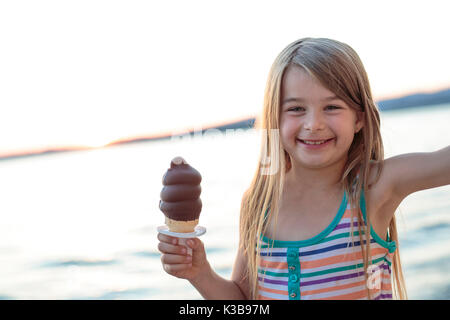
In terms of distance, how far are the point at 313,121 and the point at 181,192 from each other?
0.59 meters

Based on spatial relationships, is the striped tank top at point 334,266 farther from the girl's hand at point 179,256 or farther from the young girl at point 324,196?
the girl's hand at point 179,256

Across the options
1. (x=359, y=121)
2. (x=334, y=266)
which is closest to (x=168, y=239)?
(x=334, y=266)

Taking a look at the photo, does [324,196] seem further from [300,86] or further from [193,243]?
[193,243]

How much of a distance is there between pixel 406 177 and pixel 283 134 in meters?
0.53

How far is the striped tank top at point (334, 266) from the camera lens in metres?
2.26

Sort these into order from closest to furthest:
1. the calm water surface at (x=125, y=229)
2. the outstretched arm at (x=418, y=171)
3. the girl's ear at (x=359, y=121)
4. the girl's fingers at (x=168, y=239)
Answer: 1. the outstretched arm at (x=418, y=171)
2. the girl's fingers at (x=168, y=239)
3. the girl's ear at (x=359, y=121)
4. the calm water surface at (x=125, y=229)

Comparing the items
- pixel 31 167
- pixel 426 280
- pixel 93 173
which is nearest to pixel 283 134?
pixel 426 280

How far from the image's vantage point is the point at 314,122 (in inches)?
88.0

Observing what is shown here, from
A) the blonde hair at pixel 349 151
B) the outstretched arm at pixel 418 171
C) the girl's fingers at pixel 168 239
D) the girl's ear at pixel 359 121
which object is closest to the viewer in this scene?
the outstretched arm at pixel 418 171

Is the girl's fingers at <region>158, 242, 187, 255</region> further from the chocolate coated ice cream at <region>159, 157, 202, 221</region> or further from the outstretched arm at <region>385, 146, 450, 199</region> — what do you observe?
the outstretched arm at <region>385, 146, 450, 199</region>

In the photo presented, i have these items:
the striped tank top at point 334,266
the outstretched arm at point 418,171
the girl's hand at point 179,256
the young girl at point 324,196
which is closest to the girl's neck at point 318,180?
the young girl at point 324,196

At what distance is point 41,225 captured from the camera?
268 inches

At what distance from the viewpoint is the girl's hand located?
2205 mm
